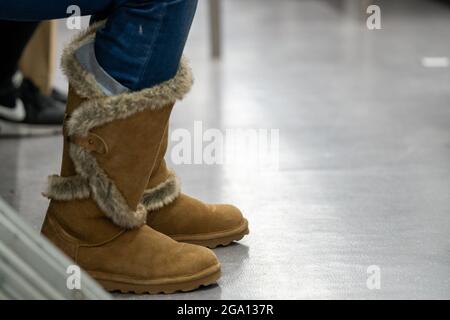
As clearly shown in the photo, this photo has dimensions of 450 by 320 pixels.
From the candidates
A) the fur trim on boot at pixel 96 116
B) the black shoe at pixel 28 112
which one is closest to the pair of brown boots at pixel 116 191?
the fur trim on boot at pixel 96 116

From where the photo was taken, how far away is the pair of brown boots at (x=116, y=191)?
3.90 feet

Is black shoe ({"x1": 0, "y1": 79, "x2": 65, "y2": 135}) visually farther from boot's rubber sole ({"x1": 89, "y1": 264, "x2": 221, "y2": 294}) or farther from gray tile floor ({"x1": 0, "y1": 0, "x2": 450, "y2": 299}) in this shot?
boot's rubber sole ({"x1": 89, "y1": 264, "x2": 221, "y2": 294})

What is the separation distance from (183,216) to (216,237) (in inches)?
2.3

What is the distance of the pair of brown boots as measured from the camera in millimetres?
1188

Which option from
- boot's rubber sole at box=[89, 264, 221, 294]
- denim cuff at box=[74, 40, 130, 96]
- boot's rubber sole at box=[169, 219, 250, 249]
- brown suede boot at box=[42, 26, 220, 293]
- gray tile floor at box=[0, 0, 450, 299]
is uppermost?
denim cuff at box=[74, 40, 130, 96]

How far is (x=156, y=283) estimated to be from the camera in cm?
122

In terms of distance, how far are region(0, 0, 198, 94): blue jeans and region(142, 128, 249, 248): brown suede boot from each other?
0.18 m

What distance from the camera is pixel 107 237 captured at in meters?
1.24

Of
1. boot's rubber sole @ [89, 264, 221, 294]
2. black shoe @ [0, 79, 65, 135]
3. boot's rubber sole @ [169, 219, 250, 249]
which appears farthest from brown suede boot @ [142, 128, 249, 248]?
black shoe @ [0, 79, 65, 135]

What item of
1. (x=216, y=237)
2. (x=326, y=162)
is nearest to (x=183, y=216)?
(x=216, y=237)

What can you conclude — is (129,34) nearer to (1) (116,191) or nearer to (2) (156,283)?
(1) (116,191)

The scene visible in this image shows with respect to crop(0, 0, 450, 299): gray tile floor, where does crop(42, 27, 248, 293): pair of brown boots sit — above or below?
above

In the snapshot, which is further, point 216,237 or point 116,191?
point 216,237
